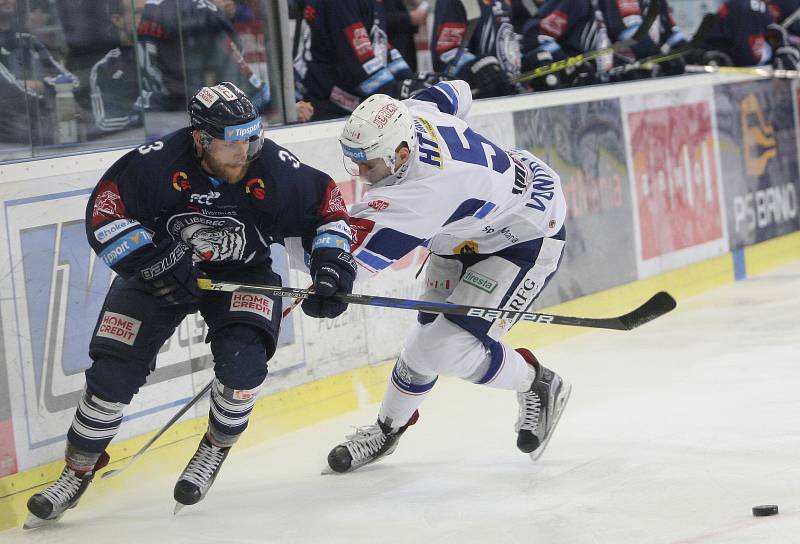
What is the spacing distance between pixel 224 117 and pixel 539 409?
1.44m

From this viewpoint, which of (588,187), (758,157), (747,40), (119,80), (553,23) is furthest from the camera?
(747,40)

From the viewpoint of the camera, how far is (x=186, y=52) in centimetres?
459

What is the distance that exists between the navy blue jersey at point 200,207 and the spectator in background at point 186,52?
1153 mm

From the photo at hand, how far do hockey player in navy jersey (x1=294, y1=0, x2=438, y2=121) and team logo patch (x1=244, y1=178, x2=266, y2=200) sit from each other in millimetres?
2140

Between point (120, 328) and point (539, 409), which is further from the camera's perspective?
point (539, 409)

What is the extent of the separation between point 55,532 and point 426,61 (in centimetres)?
381

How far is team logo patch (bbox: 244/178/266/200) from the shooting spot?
336cm

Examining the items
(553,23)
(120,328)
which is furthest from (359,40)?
(120,328)

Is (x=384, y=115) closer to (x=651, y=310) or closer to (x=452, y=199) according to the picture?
(x=452, y=199)

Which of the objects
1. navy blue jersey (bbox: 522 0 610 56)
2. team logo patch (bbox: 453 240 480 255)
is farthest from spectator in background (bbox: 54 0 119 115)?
navy blue jersey (bbox: 522 0 610 56)

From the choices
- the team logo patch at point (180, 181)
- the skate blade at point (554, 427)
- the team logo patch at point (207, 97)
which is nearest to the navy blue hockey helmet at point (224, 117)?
the team logo patch at point (207, 97)

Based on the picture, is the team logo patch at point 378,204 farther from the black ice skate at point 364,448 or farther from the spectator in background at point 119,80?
the spectator in background at point 119,80

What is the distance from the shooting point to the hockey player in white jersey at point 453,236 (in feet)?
11.1

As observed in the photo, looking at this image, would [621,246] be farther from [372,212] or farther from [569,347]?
[372,212]
